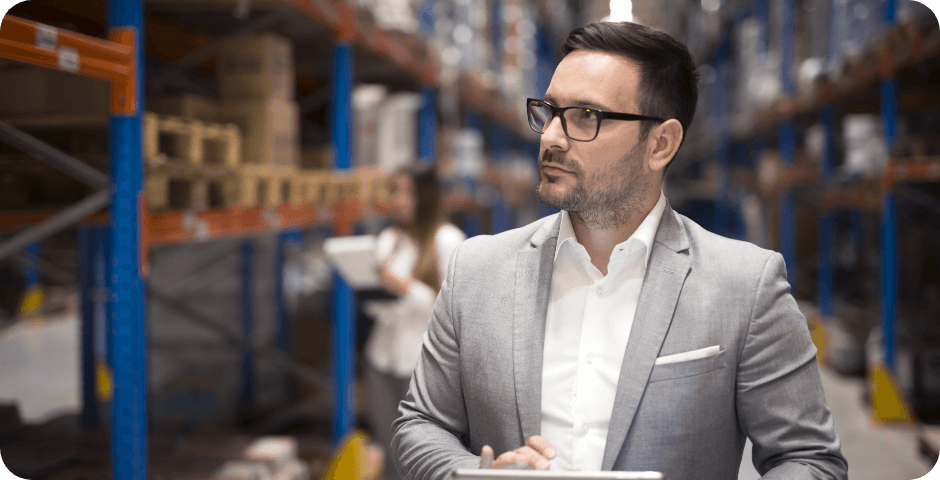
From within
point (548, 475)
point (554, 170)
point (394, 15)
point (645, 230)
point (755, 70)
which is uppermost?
point (755, 70)

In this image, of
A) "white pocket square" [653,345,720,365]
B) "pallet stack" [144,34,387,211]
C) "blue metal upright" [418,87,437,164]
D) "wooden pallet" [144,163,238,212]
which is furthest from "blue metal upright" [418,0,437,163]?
"white pocket square" [653,345,720,365]

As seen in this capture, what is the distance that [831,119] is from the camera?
757cm

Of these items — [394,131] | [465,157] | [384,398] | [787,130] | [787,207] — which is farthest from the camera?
[787,130]

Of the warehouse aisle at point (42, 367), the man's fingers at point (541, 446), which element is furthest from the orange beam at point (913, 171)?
the warehouse aisle at point (42, 367)

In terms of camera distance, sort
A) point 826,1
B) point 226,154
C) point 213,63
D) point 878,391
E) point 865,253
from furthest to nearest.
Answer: point 865,253, point 826,1, point 878,391, point 213,63, point 226,154

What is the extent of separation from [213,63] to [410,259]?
257 cm

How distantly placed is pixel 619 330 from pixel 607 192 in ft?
0.98

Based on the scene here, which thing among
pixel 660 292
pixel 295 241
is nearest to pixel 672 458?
pixel 660 292

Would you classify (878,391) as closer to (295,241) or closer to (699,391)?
(699,391)

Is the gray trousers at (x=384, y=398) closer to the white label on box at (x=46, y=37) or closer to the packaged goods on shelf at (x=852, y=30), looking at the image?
the white label on box at (x=46, y=37)

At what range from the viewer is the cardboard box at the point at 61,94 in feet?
7.57

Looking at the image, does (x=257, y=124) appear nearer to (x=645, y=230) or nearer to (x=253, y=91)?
(x=253, y=91)

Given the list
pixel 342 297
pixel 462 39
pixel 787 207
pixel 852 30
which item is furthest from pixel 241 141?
pixel 787 207

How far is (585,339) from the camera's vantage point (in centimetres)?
146
